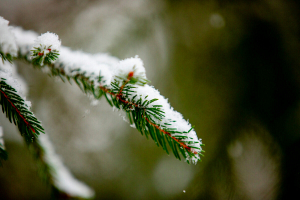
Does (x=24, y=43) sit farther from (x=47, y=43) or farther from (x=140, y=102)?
(x=140, y=102)

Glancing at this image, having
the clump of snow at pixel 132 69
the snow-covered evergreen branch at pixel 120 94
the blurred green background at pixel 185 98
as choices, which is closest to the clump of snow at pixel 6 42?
the snow-covered evergreen branch at pixel 120 94

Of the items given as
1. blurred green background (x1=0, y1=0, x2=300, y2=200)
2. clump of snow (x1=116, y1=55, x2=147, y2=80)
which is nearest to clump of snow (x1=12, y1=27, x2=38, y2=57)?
clump of snow (x1=116, y1=55, x2=147, y2=80)

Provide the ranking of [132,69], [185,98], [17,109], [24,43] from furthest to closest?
1. [185,98]
2. [24,43]
3. [17,109]
4. [132,69]

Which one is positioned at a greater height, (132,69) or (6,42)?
(6,42)

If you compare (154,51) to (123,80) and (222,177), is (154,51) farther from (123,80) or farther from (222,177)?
(123,80)

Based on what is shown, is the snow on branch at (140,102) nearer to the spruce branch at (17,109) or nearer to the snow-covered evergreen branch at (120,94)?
the snow-covered evergreen branch at (120,94)

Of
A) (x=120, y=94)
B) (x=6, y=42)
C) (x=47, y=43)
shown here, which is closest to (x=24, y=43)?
(x=6, y=42)

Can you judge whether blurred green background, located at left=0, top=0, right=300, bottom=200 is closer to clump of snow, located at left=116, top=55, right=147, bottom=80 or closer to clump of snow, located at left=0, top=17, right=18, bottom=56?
clump of snow, located at left=116, top=55, right=147, bottom=80

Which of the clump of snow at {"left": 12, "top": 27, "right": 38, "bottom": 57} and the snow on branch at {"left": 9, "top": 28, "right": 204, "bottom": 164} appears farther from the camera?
the clump of snow at {"left": 12, "top": 27, "right": 38, "bottom": 57}

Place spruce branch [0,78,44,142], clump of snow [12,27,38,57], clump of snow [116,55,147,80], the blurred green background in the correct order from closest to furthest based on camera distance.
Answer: clump of snow [116,55,147,80] → spruce branch [0,78,44,142] → clump of snow [12,27,38,57] → the blurred green background
